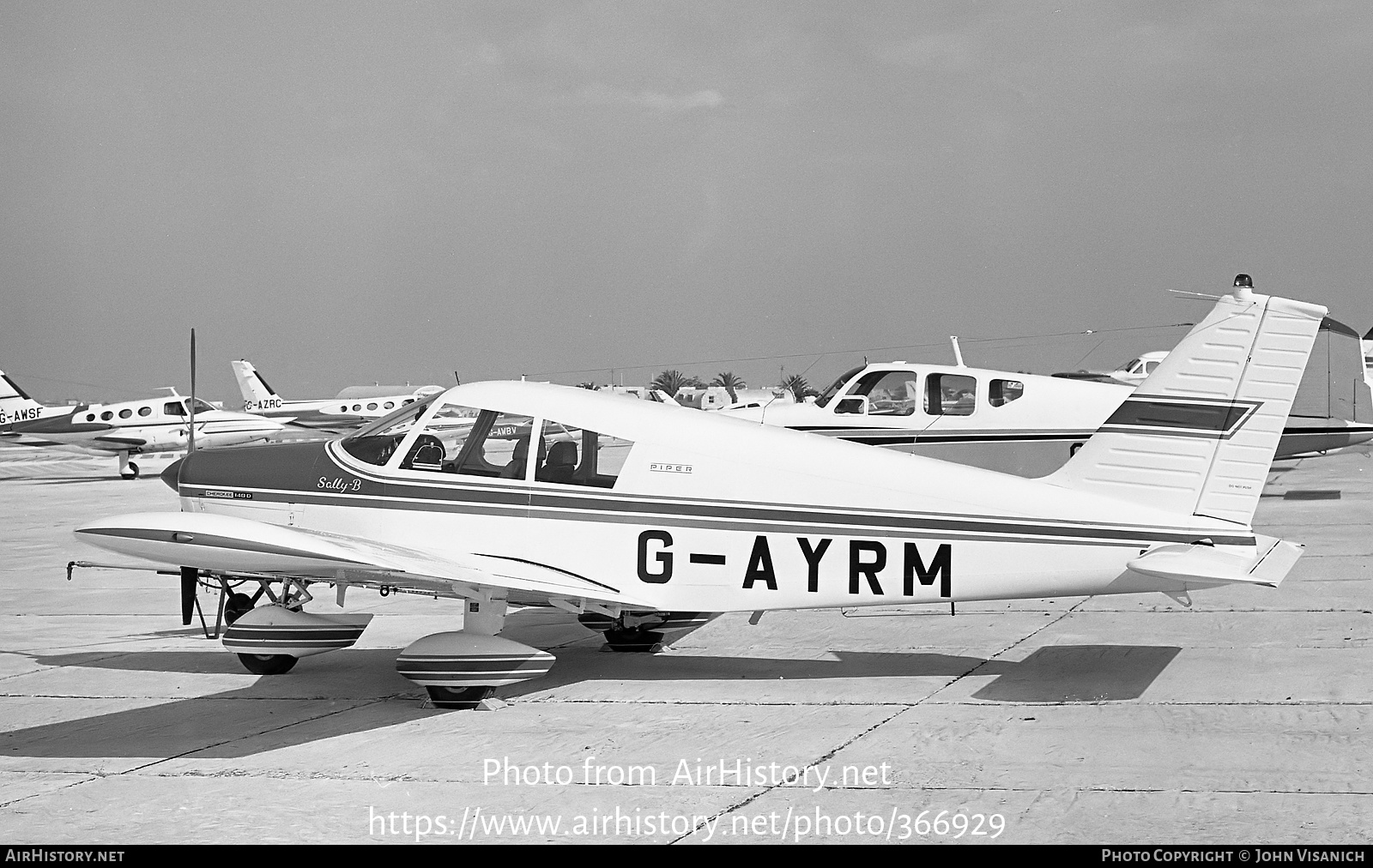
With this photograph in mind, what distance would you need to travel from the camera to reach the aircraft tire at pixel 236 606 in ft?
29.8

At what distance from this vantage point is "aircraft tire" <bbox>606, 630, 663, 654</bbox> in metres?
9.39

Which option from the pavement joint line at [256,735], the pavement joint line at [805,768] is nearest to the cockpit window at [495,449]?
the pavement joint line at [256,735]

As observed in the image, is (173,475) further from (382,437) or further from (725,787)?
(725,787)

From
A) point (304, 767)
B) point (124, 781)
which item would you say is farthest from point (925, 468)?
point (124, 781)

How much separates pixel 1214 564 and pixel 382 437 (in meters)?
5.22

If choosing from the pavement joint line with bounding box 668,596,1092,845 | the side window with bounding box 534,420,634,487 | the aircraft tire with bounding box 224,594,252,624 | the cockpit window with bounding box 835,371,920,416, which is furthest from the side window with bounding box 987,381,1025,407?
the aircraft tire with bounding box 224,594,252,624

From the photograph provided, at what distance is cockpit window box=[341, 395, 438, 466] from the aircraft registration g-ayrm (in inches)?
0.8

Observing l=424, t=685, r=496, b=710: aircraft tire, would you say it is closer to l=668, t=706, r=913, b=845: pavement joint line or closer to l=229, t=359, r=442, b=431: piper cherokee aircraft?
l=668, t=706, r=913, b=845: pavement joint line

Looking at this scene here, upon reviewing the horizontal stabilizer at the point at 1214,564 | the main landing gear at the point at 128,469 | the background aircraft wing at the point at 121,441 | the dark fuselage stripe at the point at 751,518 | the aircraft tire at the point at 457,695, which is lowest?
the main landing gear at the point at 128,469

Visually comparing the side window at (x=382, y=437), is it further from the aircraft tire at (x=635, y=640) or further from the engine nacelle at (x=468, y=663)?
the aircraft tire at (x=635, y=640)

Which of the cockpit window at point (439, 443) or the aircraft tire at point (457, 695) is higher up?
the cockpit window at point (439, 443)

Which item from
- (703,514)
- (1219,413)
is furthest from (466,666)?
(1219,413)

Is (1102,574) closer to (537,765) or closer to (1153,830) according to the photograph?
(1153,830)

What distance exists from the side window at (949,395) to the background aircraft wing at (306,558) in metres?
9.04
